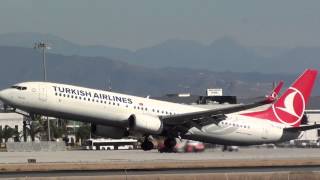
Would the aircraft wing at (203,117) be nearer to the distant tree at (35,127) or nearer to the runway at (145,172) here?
the runway at (145,172)

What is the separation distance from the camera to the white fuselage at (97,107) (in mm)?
61562

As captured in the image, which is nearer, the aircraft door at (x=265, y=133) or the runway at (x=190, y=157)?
the runway at (x=190, y=157)

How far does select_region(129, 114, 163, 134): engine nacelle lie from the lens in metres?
63.8

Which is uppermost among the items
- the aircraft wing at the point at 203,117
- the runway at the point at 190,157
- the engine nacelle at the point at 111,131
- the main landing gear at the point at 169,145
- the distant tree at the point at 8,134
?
the distant tree at the point at 8,134

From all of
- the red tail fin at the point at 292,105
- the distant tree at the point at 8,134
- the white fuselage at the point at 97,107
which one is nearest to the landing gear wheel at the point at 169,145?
the white fuselage at the point at 97,107

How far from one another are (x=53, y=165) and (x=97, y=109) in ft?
34.7

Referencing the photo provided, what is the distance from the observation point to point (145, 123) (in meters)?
64.2

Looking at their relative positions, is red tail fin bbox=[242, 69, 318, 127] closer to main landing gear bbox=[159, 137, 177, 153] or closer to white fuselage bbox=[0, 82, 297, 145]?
white fuselage bbox=[0, 82, 297, 145]

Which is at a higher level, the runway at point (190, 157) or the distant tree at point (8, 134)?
the distant tree at point (8, 134)

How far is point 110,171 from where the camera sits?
4519cm

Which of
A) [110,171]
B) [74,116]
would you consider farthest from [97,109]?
[110,171]

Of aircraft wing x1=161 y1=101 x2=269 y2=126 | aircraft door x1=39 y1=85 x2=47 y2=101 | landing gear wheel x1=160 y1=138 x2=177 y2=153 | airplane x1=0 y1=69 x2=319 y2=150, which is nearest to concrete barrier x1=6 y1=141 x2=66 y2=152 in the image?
airplane x1=0 y1=69 x2=319 y2=150

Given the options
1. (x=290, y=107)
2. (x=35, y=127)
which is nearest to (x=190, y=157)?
(x=290, y=107)

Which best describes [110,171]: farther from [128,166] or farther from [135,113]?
[135,113]
